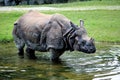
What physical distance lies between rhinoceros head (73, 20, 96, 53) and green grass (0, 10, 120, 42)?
21.2ft

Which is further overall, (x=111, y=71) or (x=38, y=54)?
(x=38, y=54)

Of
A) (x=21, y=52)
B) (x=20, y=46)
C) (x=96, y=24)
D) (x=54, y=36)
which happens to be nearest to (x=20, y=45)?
(x=20, y=46)

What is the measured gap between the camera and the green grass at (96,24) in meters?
20.5

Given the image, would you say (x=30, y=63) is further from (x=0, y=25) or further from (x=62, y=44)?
(x=0, y=25)

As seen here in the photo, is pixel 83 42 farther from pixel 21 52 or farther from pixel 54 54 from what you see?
pixel 21 52

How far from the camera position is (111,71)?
39.0 ft

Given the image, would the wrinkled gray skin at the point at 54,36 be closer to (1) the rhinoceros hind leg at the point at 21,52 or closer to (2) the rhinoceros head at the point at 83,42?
(2) the rhinoceros head at the point at 83,42

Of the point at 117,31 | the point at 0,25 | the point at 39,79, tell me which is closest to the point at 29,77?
the point at 39,79

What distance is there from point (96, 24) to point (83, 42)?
11472mm

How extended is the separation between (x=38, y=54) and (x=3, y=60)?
2071mm

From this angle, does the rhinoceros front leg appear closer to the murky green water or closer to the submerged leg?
the murky green water

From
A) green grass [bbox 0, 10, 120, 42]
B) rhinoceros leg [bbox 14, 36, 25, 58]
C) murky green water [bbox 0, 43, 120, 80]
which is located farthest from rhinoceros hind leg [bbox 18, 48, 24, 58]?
Result: green grass [bbox 0, 10, 120, 42]

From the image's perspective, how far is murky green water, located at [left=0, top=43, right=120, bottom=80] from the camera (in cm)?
1143

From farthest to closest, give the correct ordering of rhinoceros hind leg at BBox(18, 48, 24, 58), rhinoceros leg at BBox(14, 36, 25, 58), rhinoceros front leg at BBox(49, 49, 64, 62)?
rhinoceros hind leg at BBox(18, 48, 24, 58) → rhinoceros leg at BBox(14, 36, 25, 58) → rhinoceros front leg at BBox(49, 49, 64, 62)
